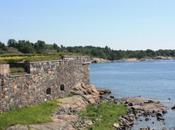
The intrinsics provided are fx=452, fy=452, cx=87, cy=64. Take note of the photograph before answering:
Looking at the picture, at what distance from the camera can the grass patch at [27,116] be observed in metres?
26.8

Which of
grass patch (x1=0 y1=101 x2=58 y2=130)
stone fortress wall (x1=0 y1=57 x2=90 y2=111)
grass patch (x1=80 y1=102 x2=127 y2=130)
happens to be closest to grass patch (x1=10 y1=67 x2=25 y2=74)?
stone fortress wall (x1=0 y1=57 x2=90 y2=111)

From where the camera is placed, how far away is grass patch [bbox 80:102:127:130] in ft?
104

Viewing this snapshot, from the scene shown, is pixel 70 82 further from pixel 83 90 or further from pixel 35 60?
pixel 35 60

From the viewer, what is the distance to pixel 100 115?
34688 millimetres

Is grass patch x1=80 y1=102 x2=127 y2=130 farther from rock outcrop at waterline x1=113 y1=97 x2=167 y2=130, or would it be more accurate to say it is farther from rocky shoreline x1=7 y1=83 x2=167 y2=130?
rock outcrop at waterline x1=113 y1=97 x2=167 y2=130

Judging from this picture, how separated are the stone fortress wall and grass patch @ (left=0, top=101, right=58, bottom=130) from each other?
0.67 metres

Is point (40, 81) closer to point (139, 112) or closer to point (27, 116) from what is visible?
point (27, 116)

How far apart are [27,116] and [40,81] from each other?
20.4 ft

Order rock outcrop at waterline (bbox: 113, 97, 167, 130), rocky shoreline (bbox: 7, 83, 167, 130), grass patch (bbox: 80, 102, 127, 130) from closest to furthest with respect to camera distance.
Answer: rocky shoreline (bbox: 7, 83, 167, 130), grass patch (bbox: 80, 102, 127, 130), rock outcrop at waterline (bbox: 113, 97, 167, 130)

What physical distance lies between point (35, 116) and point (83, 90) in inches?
550

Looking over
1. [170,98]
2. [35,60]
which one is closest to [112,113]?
[35,60]

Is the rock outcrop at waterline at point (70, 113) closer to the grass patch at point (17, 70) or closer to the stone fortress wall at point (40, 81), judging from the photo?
the stone fortress wall at point (40, 81)

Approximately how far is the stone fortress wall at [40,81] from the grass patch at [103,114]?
3327mm

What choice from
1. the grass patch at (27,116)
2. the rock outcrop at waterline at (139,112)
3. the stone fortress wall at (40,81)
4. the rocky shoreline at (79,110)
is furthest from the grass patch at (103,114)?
the stone fortress wall at (40,81)
